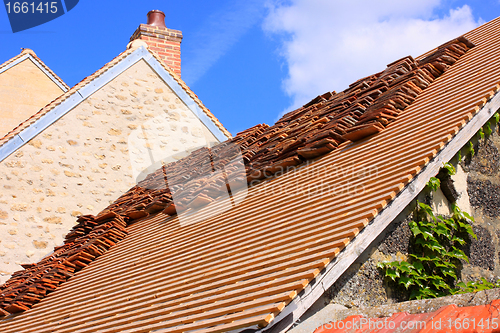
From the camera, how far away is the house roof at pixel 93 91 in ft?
28.8

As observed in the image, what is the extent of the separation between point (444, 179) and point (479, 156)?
0.77 meters

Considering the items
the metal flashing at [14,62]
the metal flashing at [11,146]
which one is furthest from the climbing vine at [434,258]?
the metal flashing at [14,62]

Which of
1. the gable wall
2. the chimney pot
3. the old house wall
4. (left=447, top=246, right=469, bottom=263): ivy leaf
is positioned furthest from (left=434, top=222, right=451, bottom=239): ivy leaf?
the gable wall

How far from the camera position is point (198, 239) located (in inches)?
197

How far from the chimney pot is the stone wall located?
904 centimetres

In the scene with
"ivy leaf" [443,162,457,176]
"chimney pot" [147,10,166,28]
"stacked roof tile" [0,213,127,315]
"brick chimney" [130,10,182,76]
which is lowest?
"ivy leaf" [443,162,457,176]

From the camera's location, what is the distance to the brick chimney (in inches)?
445

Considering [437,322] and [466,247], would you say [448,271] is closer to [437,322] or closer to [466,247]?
[466,247]

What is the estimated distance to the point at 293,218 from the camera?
4125 millimetres

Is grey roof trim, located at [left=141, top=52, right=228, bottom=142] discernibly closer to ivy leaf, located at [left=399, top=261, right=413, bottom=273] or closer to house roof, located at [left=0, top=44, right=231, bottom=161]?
house roof, located at [left=0, top=44, right=231, bottom=161]

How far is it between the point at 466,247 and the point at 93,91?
26.8ft

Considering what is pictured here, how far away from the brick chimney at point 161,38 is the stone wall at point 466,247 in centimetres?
838

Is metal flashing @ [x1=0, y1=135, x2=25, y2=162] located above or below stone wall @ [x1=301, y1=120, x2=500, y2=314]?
above

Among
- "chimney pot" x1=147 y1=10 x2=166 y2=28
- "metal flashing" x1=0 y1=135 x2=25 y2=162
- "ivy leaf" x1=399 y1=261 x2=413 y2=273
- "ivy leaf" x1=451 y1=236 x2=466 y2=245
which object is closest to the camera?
"ivy leaf" x1=399 y1=261 x2=413 y2=273
